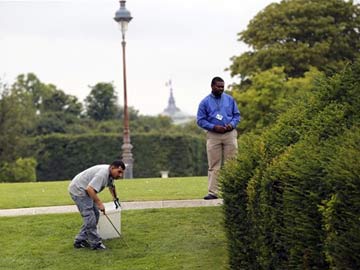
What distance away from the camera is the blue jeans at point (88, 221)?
38.4 feet

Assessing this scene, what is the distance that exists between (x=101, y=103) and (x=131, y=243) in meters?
67.2

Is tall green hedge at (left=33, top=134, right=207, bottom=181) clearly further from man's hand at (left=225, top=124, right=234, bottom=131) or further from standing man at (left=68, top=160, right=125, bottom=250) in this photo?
standing man at (left=68, top=160, right=125, bottom=250)

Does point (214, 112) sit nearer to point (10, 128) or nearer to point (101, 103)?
point (10, 128)

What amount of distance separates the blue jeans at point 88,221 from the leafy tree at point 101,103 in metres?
65.4

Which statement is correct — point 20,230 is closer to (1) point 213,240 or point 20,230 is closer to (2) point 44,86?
(1) point 213,240

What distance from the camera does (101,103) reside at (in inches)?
3100

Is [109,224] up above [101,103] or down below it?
below

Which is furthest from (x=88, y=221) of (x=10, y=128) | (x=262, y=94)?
(x=10, y=128)

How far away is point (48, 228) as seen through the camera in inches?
517

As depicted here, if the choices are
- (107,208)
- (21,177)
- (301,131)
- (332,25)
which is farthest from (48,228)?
(332,25)

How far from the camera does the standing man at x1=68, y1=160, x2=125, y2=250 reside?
1163 cm

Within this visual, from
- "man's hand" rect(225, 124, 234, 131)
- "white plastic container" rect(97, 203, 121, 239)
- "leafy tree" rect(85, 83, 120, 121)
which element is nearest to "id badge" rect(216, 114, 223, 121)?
"man's hand" rect(225, 124, 234, 131)

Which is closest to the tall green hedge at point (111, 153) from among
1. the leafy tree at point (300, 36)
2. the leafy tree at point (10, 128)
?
the leafy tree at point (10, 128)

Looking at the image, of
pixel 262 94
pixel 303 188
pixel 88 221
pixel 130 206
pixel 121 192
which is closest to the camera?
pixel 303 188
